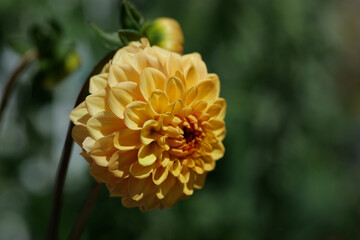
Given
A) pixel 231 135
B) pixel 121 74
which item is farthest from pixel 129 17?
pixel 231 135

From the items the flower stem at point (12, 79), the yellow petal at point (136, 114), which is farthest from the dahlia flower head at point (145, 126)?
the flower stem at point (12, 79)

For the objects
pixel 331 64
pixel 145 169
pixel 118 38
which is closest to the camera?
pixel 145 169

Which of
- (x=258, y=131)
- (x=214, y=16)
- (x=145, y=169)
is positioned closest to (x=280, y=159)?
(x=258, y=131)

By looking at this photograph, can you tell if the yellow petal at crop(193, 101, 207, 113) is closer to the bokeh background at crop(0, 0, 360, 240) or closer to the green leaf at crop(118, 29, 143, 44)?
the green leaf at crop(118, 29, 143, 44)

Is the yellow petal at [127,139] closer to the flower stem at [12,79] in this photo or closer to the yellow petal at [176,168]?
the yellow petal at [176,168]

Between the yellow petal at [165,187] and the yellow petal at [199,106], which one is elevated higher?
the yellow petal at [199,106]

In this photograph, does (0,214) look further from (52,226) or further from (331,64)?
(331,64)

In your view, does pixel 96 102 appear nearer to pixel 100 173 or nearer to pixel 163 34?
pixel 100 173
